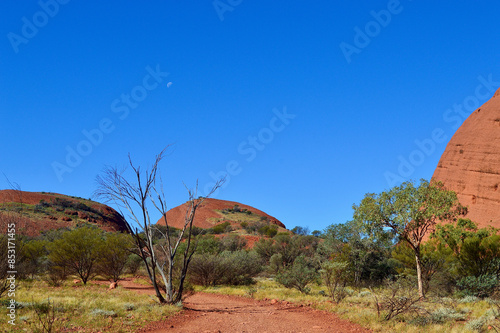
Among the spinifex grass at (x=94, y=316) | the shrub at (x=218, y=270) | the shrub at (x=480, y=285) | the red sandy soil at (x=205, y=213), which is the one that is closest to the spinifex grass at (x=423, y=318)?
the shrub at (x=480, y=285)

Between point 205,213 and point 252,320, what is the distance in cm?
7894

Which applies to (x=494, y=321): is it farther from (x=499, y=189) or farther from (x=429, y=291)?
(x=499, y=189)

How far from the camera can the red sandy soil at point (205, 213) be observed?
277 feet

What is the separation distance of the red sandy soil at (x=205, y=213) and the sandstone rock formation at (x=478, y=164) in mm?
49111

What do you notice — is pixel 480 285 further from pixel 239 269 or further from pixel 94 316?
pixel 94 316

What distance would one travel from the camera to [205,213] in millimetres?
89000

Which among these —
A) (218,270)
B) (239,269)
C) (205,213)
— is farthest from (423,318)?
(205,213)

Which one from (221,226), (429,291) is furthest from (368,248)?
(221,226)

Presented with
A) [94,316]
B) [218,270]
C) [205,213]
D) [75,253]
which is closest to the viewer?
[94,316]

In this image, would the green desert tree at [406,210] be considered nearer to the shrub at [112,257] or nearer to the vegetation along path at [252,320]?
the vegetation along path at [252,320]

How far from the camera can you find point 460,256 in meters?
20.7

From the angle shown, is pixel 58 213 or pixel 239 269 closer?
pixel 239 269

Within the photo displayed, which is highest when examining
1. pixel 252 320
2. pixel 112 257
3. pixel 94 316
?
pixel 112 257

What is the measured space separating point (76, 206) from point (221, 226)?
98.5 feet
